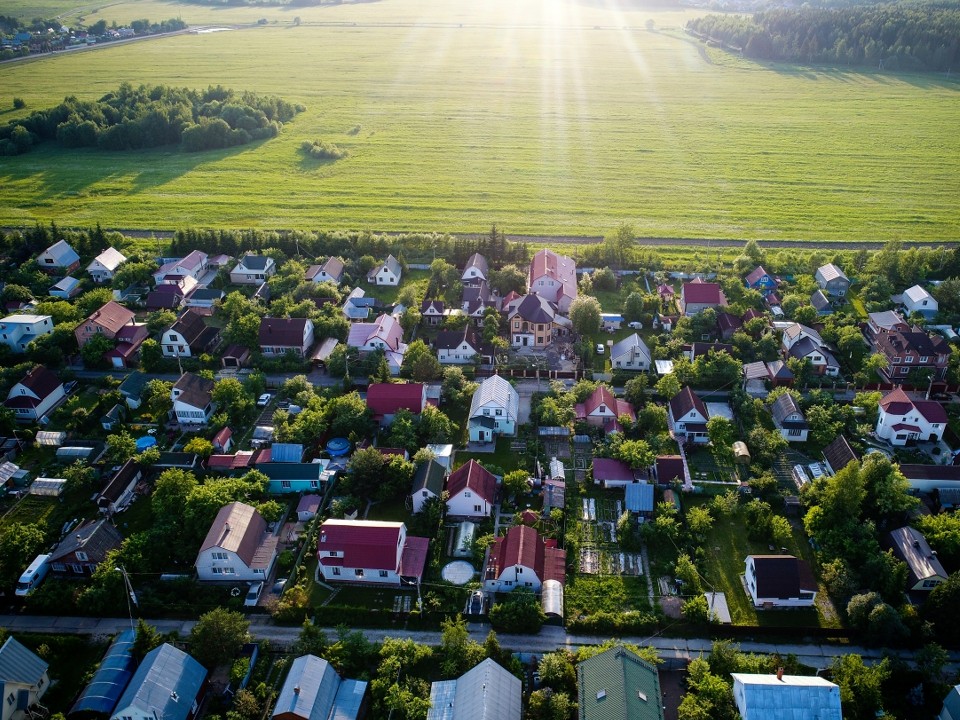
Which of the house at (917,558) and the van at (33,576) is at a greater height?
the house at (917,558)

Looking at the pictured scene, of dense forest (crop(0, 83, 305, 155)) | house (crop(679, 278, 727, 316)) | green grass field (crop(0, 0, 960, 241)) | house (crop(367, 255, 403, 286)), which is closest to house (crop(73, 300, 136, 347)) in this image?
house (crop(367, 255, 403, 286))

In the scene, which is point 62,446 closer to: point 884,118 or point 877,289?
point 877,289

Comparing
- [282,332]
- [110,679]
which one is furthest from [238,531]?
[282,332]

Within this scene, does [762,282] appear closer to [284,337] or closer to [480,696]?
[284,337]

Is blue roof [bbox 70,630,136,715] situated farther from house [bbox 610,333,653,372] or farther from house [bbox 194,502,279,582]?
house [bbox 610,333,653,372]

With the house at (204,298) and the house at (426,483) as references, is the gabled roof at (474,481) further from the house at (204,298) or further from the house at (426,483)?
the house at (204,298)

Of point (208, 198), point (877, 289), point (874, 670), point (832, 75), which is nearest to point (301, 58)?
Result: point (208, 198)

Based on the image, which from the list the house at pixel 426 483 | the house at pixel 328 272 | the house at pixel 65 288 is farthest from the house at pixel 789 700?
the house at pixel 65 288
